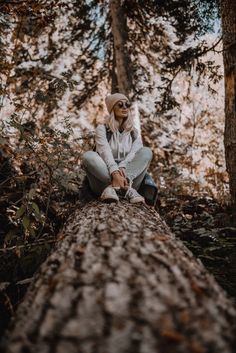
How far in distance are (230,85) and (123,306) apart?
3869 millimetres

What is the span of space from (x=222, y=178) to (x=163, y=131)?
281 centimetres

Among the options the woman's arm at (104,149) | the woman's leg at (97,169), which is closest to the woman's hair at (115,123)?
the woman's arm at (104,149)

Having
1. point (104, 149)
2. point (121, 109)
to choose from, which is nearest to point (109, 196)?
point (104, 149)

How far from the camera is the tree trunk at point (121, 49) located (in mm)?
6927

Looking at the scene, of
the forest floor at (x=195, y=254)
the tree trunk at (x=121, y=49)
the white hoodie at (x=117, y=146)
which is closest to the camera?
the forest floor at (x=195, y=254)

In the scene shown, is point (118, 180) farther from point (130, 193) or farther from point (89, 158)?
point (89, 158)

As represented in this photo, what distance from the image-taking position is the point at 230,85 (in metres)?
4.28

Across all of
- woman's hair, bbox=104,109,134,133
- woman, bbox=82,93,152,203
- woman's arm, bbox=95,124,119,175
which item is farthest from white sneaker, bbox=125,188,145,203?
woman's hair, bbox=104,109,134,133

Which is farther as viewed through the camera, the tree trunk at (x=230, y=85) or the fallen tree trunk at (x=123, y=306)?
the tree trunk at (x=230, y=85)

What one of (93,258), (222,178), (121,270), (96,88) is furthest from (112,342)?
(96,88)

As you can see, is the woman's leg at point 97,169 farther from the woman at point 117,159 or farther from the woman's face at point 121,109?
the woman's face at point 121,109

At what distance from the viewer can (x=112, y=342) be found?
1.07m

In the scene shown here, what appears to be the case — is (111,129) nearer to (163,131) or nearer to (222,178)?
(222,178)

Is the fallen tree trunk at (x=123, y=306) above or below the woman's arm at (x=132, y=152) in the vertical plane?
below
